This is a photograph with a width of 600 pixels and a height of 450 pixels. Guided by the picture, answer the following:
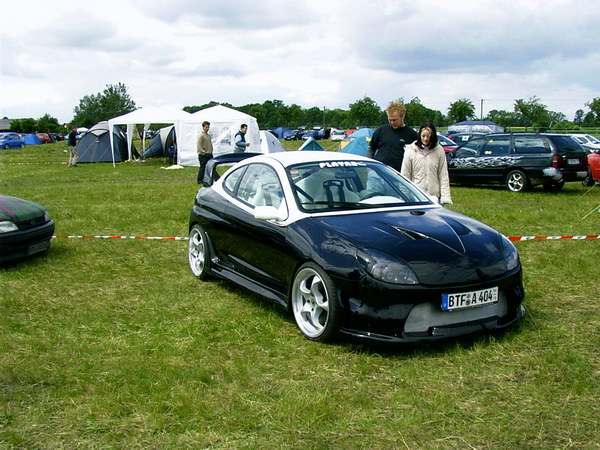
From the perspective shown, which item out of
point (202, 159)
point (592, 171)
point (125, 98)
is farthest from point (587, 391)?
point (125, 98)

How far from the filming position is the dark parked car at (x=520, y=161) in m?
14.8

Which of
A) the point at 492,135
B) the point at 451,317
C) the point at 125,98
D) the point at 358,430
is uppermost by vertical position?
the point at 125,98

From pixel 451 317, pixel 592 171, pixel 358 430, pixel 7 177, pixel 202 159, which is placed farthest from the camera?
pixel 7 177

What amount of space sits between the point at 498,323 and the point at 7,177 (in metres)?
21.3

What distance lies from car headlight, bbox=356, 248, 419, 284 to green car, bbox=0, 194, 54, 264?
4585 millimetres

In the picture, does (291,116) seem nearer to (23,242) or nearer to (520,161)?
(520,161)

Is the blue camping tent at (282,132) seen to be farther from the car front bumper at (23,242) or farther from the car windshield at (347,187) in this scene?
the car windshield at (347,187)

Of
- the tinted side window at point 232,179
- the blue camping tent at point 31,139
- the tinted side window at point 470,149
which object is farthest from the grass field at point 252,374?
the blue camping tent at point 31,139

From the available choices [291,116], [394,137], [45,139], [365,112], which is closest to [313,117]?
[291,116]

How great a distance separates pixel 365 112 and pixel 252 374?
254 ft

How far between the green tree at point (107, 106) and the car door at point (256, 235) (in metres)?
97.2

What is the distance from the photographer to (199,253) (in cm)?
668

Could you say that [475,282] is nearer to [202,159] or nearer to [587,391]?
[587,391]

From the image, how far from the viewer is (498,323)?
4.55 meters
